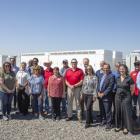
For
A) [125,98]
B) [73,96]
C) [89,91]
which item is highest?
[89,91]

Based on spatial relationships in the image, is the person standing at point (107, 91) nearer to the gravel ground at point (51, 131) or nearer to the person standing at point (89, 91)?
the person standing at point (89, 91)

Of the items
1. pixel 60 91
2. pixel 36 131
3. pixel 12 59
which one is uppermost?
pixel 12 59

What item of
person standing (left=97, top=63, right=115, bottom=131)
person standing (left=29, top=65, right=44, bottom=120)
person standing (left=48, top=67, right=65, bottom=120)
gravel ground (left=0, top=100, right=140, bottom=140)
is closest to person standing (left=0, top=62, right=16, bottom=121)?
gravel ground (left=0, top=100, right=140, bottom=140)

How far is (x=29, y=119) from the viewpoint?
848 centimetres

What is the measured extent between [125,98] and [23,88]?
334 cm

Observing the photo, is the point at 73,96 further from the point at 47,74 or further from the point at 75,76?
the point at 47,74

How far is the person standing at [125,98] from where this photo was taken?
23.1 ft

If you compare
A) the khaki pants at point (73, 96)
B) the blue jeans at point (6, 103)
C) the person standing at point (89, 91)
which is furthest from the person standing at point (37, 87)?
the person standing at point (89, 91)

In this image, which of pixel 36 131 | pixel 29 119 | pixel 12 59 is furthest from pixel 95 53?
pixel 36 131

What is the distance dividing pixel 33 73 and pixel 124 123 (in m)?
A: 3.11

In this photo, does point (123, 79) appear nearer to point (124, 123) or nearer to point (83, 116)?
point (124, 123)

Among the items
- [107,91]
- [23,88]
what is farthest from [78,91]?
[23,88]

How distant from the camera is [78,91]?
8328 mm

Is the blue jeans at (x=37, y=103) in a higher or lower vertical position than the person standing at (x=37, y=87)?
lower
